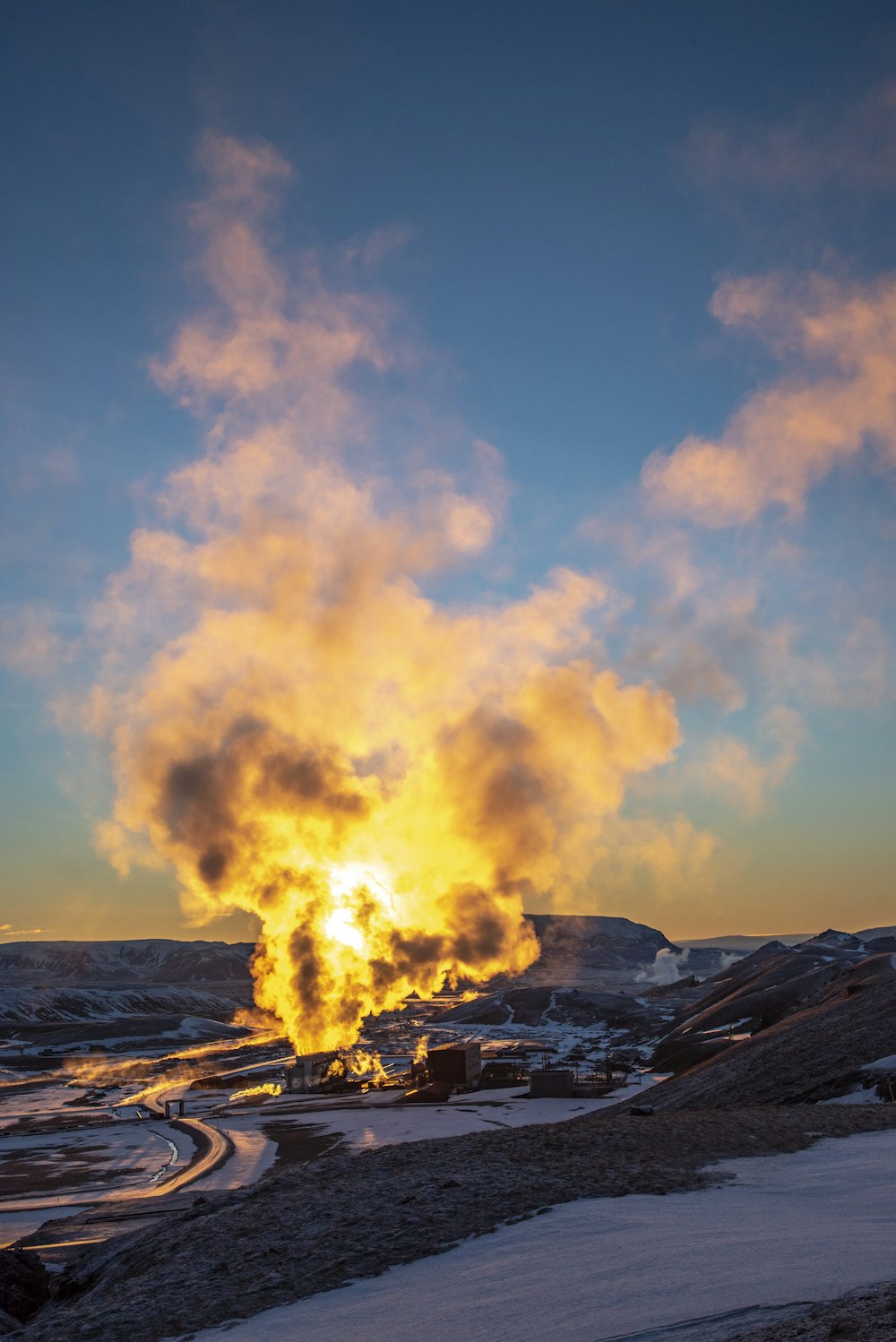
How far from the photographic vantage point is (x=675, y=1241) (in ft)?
45.4

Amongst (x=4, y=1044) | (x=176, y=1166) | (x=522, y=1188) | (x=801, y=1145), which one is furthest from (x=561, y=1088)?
(x=4, y=1044)

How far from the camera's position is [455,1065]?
7550 centimetres

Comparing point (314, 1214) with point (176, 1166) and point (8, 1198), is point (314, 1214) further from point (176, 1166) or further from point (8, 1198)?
point (176, 1166)

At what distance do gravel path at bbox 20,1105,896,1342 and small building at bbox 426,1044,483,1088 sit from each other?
5383cm

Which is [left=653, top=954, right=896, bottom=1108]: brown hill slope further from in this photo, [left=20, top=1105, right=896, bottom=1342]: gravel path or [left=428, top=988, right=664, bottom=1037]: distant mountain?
[left=428, top=988, right=664, bottom=1037]: distant mountain

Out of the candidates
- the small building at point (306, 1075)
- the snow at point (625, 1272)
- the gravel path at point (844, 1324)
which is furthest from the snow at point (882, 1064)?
the small building at point (306, 1075)

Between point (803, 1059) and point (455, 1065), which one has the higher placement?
point (803, 1059)

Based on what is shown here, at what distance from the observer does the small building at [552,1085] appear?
61250 millimetres

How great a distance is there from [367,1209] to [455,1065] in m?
61.6

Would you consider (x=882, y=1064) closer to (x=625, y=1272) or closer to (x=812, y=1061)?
(x=812, y=1061)

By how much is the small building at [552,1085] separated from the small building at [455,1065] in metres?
12.7

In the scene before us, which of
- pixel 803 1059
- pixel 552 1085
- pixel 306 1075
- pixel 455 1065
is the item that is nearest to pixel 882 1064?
pixel 803 1059

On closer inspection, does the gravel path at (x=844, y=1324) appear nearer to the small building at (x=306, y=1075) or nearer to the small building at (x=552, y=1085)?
the small building at (x=552, y=1085)

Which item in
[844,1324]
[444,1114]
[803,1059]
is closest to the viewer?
[844,1324]
